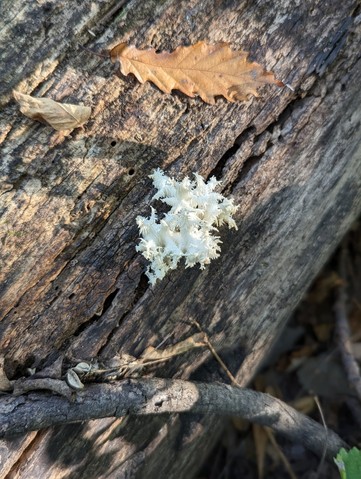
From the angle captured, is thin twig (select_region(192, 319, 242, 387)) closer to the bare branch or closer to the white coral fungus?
the bare branch

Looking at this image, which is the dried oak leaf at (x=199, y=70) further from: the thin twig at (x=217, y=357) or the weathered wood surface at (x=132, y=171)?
the thin twig at (x=217, y=357)

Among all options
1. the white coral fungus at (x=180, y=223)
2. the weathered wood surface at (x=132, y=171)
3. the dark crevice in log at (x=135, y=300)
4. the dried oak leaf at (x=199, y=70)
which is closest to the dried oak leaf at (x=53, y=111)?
the weathered wood surface at (x=132, y=171)

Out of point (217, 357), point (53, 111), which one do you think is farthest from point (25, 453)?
point (53, 111)

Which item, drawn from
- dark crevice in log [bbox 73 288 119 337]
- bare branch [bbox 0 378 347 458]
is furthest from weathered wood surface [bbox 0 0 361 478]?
bare branch [bbox 0 378 347 458]

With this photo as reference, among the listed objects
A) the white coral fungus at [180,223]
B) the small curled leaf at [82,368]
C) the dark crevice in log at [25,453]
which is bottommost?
the dark crevice in log at [25,453]

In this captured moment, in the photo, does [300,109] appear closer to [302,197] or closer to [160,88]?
[302,197]

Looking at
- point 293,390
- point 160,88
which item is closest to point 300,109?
point 160,88
